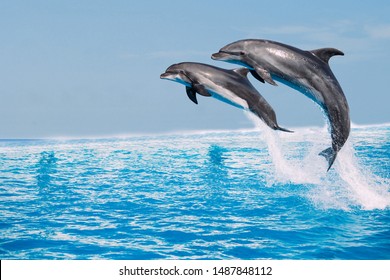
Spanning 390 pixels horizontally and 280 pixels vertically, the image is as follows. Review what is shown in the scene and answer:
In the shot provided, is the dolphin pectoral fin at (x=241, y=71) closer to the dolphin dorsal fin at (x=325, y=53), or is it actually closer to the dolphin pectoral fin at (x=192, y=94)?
the dolphin pectoral fin at (x=192, y=94)

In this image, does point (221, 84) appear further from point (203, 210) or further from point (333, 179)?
point (333, 179)

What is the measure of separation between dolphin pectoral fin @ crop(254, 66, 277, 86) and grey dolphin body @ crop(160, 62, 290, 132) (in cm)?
111

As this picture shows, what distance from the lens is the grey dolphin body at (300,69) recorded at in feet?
25.5

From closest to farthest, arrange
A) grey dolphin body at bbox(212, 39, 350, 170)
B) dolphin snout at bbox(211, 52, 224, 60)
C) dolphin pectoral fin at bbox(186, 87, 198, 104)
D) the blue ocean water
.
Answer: grey dolphin body at bbox(212, 39, 350, 170) < dolphin snout at bbox(211, 52, 224, 60) < dolphin pectoral fin at bbox(186, 87, 198, 104) < the blue ocean water

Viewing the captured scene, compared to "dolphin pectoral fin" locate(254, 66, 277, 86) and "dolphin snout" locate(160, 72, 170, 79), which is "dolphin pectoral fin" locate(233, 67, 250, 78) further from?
"dolphin pectoral fin" locate(254, 66, 277, 86)

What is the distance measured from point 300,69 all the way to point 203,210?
18.6 feet

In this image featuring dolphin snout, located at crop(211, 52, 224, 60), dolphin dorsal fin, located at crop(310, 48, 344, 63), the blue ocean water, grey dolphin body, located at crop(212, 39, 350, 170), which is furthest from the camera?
the blue ocean water

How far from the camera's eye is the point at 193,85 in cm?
895

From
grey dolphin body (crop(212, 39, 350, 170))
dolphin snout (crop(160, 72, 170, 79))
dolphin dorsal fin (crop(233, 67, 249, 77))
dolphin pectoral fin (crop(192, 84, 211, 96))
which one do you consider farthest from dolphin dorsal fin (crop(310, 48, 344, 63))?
dolphin snout (crop(160, 72, 170, 79))

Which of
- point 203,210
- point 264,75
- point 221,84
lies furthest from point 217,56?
point 203,210

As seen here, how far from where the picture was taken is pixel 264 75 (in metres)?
7.59

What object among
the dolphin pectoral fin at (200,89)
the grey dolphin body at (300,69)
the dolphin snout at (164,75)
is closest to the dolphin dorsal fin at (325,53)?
the grey dolphin body at (300,69)

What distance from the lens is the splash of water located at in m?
11.8
